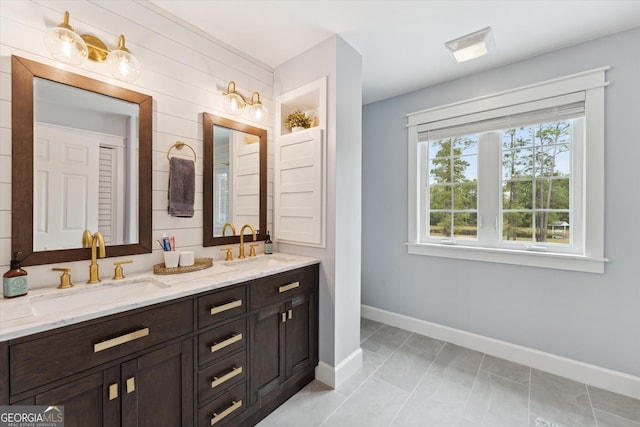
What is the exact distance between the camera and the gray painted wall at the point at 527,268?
1896 millimetres

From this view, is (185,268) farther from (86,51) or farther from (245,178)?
(86,51)

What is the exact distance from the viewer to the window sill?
201cm

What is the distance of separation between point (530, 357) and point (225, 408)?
7.95ft

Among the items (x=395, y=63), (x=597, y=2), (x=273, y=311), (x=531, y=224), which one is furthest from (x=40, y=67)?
(x=531, y=224)

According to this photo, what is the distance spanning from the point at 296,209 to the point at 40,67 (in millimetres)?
1652

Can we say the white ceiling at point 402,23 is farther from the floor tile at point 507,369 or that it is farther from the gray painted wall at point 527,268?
the floor tile at point 507,369

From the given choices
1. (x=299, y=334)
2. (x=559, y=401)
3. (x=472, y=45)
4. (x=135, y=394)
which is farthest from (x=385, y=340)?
(x=472, y=45)

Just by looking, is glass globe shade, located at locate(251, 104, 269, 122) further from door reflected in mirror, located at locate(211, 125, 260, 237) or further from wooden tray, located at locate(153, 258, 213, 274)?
wooden tray, located at locate(153, 258, 213, 274)

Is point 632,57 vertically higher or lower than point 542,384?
higher

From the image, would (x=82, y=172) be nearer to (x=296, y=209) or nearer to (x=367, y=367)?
(x=296, y=209)

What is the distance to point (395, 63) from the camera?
239 cm

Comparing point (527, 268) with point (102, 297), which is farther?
point (527, 268)

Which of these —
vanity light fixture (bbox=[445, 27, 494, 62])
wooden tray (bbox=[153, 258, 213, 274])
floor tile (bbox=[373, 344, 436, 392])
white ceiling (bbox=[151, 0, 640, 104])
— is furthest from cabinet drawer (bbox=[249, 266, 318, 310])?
vanity light fixture (bbox=[445, 27, 494, 62])

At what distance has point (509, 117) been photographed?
2361 millimetres
